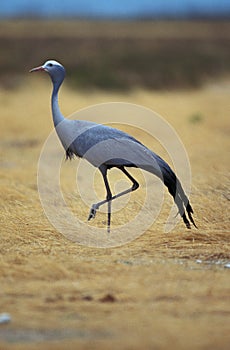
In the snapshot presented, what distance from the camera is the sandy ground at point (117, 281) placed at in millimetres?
5277

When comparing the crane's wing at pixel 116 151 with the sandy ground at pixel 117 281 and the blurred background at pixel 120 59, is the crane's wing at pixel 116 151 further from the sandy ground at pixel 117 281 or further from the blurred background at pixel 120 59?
the blurred background at pixel 120 59

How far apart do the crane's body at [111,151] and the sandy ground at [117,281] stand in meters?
0.42

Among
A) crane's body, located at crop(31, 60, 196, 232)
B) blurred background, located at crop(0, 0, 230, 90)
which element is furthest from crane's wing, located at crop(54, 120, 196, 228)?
blurred background, located at crop(0, 0, 230, 90)

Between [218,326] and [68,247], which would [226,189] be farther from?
[218,326]

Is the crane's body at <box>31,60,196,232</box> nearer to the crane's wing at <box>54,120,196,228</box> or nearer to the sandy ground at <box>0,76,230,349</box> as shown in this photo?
the crane's wing at <box>54,120,196,228</box>

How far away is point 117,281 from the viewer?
6.53 metres

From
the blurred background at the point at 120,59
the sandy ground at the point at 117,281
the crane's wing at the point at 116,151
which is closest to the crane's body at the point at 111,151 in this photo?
the crane's wing at the point at 116,151

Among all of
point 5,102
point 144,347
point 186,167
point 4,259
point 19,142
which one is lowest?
point 144,347

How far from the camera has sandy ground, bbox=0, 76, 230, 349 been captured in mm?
5277

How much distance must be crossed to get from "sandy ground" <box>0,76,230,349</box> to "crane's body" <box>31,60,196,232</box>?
42cm

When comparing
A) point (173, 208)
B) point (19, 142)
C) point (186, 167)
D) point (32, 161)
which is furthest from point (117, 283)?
point (19, 142)

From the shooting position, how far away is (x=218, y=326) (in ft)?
17.8

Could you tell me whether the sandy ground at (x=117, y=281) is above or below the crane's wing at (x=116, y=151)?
below

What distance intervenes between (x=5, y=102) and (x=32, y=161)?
958 centimetres
